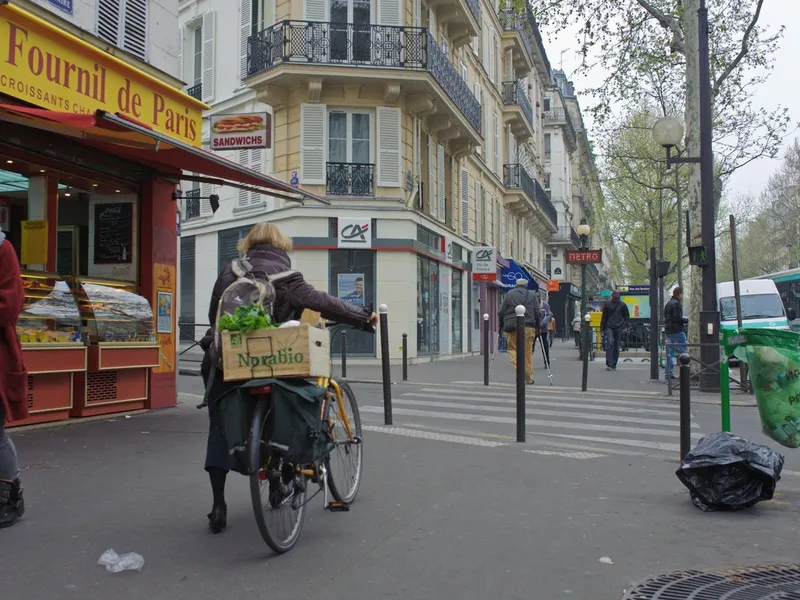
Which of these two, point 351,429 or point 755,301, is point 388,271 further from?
point 351,429

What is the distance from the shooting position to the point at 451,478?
243 inches

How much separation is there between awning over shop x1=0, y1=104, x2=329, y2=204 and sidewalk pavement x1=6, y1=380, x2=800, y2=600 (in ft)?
9.01

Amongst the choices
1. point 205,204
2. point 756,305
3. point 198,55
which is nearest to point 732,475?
point 756,305

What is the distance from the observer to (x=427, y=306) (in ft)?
79.4

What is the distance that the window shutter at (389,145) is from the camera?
2175 centimetres

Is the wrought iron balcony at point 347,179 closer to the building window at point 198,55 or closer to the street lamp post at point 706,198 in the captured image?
the building window at point 198,55

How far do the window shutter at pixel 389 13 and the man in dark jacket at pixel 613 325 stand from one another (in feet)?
30.4

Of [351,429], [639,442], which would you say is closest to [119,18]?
[351,429]

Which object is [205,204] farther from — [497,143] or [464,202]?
[497,143]

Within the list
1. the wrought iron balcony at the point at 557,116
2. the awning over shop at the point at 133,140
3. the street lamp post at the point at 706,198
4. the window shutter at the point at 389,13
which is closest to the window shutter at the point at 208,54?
the window shutter at the point at 389,13

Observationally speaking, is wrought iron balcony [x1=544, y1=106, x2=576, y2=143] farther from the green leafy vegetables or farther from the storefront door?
the green leafy vegetables

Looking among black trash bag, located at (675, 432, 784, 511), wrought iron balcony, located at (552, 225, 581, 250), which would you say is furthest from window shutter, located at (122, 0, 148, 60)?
wrought iron balcony, located at (552, 225, 581, 250)

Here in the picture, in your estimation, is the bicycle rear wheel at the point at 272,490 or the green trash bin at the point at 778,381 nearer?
the bicycle rear wheel at the point at 272,490

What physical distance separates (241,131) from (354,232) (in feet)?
33.3
